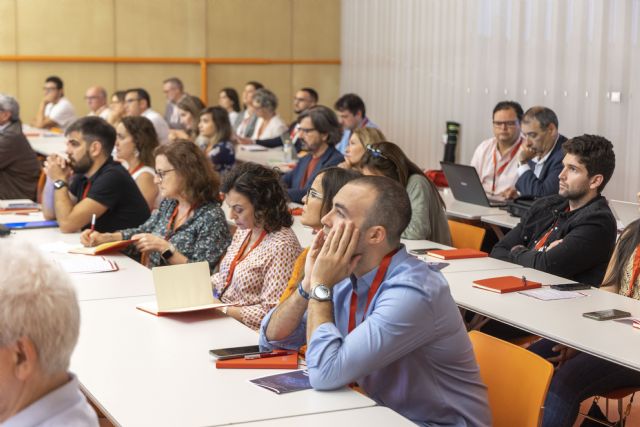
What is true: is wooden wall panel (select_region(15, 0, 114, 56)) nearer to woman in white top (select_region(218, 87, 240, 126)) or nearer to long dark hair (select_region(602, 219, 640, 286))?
woman in white top (select_region(218, 87, 240, 126))

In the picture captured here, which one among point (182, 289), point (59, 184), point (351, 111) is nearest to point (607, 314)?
point (182, 289)

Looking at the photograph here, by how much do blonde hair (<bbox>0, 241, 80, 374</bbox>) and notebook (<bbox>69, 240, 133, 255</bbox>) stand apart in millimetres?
3035

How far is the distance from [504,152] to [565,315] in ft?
13.0

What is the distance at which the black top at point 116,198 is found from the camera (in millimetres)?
5371

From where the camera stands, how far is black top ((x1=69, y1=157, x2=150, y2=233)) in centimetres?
537

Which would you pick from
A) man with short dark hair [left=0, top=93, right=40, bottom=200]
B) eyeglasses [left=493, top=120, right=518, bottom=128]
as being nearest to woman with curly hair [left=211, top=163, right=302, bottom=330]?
eyeglasses [left=493, top=120, right=518, bottom=128]

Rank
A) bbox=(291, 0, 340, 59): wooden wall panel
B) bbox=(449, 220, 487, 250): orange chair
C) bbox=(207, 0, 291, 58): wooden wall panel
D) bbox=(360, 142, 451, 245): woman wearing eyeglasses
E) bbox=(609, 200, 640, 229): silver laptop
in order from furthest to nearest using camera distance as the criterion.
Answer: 1. bbox=(291, 0, 340, 59): wooden wall panel
2. bbox=(207, 0, 291, 58): wooden wall panel
3. bbox=(609, 200, 640, 229): silver laptop
4. bbox=(449, 220, 487, 250): orange chair
5. bbox=(360, 142, 451, 245): woman wearing eyeglasses

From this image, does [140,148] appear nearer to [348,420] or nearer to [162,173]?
[162,173]

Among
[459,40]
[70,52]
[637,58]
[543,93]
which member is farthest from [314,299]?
[70,52]

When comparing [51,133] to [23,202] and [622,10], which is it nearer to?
[23,202]

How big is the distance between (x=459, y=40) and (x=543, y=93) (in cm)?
166

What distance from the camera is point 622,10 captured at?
26.0ft

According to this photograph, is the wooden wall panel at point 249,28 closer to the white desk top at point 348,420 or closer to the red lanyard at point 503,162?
the red lanyard at point 503,162

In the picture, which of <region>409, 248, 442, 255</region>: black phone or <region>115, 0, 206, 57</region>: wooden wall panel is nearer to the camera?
<region>409, 248, 442, 255</region>: black phone
